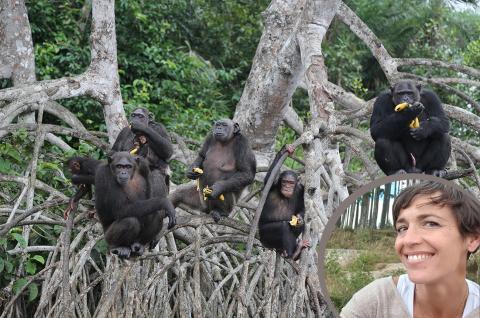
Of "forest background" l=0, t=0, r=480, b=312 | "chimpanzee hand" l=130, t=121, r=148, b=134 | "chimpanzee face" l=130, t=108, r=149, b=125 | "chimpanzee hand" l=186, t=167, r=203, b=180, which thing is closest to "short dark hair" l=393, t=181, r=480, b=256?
A: "chimpanzee hand" l=130, t=121, r=148, b=134

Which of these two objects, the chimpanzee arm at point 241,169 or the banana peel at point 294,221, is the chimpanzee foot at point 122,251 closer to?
the chimpanzee arm at point 241,169

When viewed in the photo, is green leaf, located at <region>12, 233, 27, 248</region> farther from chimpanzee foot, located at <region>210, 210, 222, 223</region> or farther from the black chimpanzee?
the black chimpanzee

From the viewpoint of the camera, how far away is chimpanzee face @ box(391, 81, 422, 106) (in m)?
4.89

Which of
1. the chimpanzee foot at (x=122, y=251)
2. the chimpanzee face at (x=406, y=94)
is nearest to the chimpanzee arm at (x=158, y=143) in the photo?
the chimpanzee foot at (x=122, y=251)

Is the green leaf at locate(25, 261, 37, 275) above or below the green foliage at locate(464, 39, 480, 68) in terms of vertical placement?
below

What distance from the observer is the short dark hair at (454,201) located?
1.41 metres

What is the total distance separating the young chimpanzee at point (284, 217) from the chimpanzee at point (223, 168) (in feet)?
0.93

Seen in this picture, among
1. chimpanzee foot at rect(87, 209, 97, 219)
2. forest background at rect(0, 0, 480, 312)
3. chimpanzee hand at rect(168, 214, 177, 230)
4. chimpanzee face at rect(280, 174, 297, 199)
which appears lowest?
chimpanzee foot at rect(87, 209, 97, 219)

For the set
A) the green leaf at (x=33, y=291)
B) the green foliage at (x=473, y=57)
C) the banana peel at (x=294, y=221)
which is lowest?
the green leaf at (x=33, y=291)

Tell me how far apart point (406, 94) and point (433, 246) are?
3605mm

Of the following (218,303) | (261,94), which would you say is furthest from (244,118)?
(218,303)

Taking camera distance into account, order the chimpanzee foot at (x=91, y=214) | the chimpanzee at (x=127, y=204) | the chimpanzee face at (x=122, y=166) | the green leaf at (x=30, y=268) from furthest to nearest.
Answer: the green leaf at (x=30, y=268) < the chimpanzee foot at (x=91, y=214) < the chimpanzee at (x=127, y=204) < the chimpanzee face at (x=122, y=166)

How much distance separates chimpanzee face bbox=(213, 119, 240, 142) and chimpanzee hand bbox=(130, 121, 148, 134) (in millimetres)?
711

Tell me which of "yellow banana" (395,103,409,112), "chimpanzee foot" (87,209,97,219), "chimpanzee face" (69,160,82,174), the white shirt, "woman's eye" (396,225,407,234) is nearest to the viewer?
the white shirt
